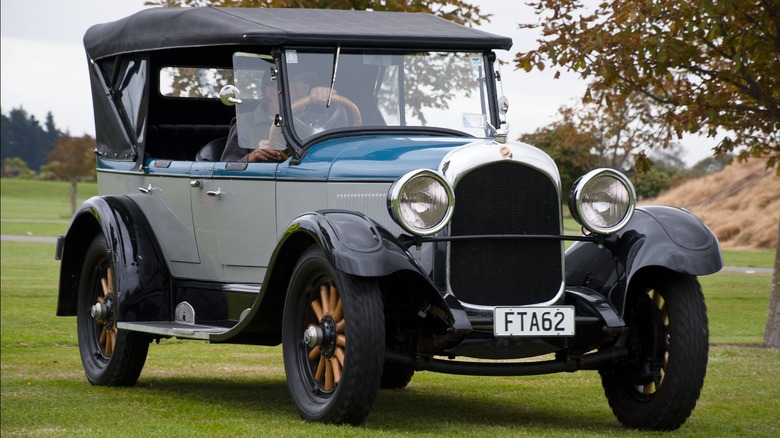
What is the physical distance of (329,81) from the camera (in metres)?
7.73

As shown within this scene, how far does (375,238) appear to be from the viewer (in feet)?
20.7

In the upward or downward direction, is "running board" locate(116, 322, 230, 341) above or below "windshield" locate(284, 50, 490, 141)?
below

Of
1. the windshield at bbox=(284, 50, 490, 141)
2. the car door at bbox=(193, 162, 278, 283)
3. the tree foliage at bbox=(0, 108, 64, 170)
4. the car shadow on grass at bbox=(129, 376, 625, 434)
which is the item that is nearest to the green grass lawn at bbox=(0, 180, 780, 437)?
the car shadow on grass at bbox=(129, 376, 625, 434)

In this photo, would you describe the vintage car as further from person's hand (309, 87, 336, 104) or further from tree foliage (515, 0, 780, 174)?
tree foliage (515, 0, 780, 174)

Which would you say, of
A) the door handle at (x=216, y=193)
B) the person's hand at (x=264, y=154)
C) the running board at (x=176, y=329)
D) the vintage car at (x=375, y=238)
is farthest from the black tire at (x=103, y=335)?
the person's hand at (x=264, y=154)

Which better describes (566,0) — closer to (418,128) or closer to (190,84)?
(190,84)

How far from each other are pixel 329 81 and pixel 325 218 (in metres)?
1.48

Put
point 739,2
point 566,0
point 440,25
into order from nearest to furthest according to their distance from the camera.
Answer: point 440,25 < point 739,2 < point 566,0

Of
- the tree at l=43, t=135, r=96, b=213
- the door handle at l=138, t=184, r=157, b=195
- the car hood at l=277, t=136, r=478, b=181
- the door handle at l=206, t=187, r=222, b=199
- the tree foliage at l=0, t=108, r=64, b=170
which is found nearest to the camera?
the car hood at l=277, t=136, r=478, b=181

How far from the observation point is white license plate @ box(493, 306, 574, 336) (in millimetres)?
6359

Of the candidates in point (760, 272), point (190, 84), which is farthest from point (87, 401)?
point (760, 272)

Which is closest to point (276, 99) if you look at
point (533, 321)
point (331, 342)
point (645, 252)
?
point (331, 342)

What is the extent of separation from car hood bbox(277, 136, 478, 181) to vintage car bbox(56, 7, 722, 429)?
0.05ft

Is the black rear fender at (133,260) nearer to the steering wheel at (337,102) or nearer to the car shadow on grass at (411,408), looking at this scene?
the car shadow on grass at (411,408)
